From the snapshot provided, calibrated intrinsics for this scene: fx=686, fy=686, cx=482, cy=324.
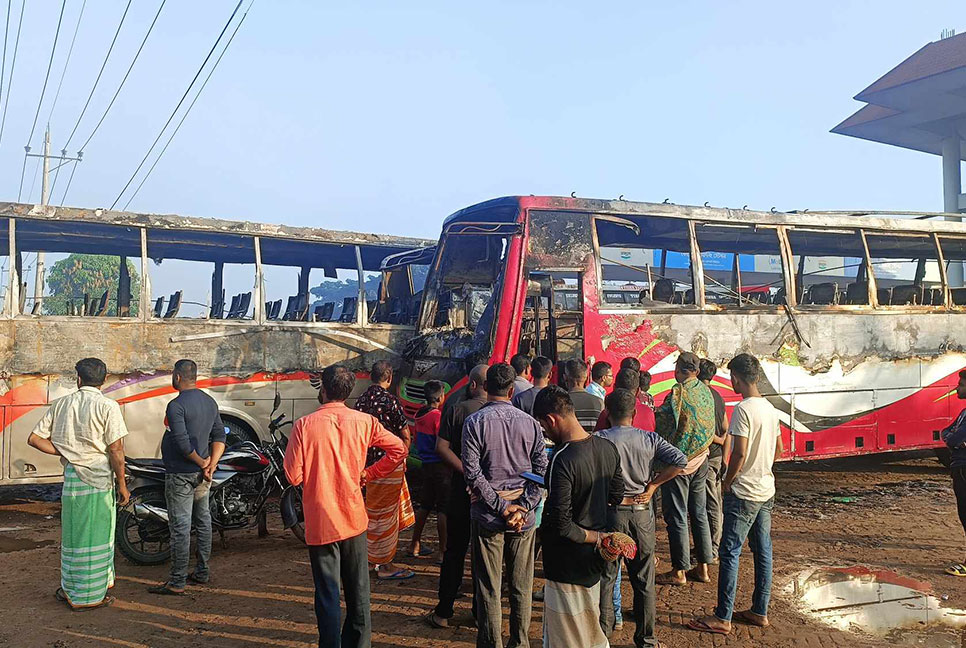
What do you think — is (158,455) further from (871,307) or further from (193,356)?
(871,307)

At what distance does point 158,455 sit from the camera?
25.9ft

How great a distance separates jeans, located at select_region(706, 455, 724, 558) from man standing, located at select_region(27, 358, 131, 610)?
4.56 metres

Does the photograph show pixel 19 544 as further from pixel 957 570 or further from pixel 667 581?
pixel 957 570

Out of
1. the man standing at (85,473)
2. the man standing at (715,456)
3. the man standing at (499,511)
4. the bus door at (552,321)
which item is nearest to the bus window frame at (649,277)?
the bus door at (552,321)

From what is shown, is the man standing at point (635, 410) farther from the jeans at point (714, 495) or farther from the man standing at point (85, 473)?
the man standing at point (85, 473)

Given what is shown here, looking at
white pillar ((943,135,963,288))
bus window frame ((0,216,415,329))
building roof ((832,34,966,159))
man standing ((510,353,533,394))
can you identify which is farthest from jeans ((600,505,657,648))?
white pillar ((943,135,963,288))

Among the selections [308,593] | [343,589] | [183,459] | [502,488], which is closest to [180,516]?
[183,459]

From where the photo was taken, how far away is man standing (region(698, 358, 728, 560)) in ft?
18.7

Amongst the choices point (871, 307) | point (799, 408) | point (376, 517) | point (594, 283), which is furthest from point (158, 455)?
point (871, 307)

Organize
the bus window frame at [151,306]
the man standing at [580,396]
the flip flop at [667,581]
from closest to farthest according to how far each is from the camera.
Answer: the man standing at [580,396] < the flip flop at [667,581] < the bus window frame at [151,306]

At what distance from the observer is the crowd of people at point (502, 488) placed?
11.0ft

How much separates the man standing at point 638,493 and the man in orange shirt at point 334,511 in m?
1.38

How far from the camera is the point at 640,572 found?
13.4 feet

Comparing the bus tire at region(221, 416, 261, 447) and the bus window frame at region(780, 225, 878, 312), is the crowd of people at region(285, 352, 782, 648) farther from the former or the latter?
the bus window frame at region(780, 225, 878, 312)
